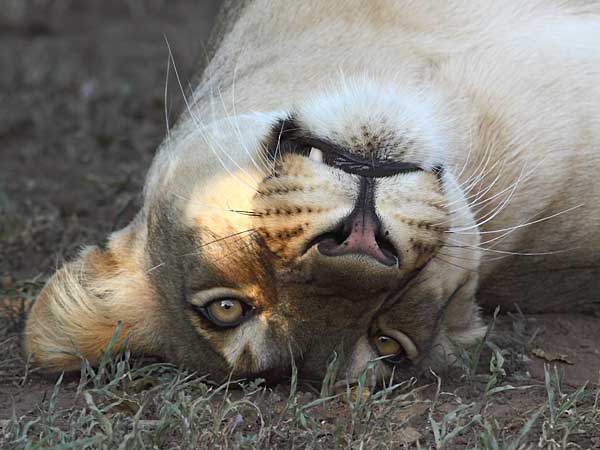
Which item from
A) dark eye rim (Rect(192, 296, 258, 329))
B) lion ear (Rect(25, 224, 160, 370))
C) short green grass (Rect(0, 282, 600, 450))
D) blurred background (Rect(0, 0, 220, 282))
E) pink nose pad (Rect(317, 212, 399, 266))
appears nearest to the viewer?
pink nose pad (Rect(317, 212, 399, 266))

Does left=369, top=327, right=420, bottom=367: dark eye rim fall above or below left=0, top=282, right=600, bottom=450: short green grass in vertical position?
above

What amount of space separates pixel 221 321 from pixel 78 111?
3.83 metres

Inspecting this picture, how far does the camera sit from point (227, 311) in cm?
348

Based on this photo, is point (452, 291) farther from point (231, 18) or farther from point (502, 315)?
point (231, 18)

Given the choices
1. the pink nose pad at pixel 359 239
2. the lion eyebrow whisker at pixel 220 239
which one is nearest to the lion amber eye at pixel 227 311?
the lion eyebrow whisker at pixel 220 239

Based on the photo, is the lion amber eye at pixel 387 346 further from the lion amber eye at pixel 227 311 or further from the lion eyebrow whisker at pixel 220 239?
the lion eyebrow whisker at pixel 220 239

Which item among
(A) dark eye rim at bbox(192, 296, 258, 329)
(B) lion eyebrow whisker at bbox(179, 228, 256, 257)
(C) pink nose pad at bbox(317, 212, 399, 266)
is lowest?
(A) dark eye rim at bbox(192, 296, 258, 329)

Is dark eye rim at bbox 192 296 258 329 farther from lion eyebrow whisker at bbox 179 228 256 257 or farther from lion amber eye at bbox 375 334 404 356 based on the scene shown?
lion amber eye at bbox 375 334 404 356

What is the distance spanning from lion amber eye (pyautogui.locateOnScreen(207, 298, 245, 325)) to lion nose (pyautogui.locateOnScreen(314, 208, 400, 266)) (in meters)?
0.44

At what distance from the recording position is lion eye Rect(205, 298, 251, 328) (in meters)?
3.47

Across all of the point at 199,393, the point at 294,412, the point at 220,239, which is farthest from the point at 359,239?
the point at 199,393

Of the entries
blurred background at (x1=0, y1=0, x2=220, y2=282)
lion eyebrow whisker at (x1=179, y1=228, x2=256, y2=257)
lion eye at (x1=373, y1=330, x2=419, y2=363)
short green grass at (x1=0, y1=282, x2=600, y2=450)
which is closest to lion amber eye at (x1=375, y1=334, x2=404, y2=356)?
lion eye at (x1=373, y1=330, x2=419, y2=363)

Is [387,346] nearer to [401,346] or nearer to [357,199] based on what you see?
[401,346]

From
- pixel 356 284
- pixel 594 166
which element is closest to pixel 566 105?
pixel 594 166
